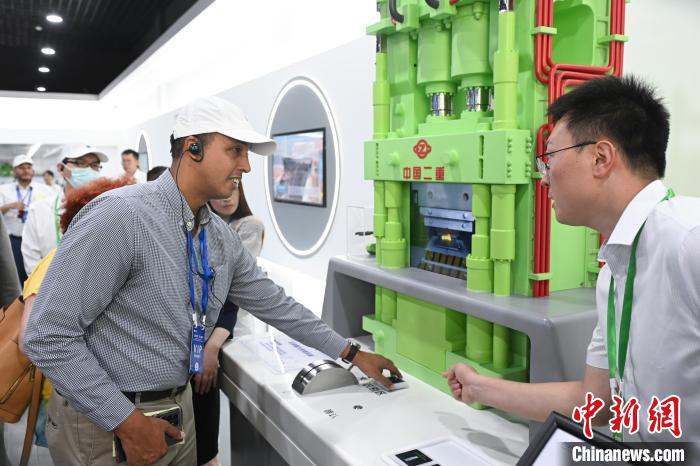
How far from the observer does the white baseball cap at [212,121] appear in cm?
160

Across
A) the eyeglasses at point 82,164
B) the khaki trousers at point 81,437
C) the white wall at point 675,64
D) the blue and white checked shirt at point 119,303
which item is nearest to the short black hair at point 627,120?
the blue and white checked shirt at point 119,303

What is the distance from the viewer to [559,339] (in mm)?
1392

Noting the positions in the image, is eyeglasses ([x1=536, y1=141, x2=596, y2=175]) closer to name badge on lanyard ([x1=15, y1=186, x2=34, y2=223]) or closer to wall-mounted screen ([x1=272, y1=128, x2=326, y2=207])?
wall-mounted screen ([x1=272, y1=128, x2=326, y2=207])

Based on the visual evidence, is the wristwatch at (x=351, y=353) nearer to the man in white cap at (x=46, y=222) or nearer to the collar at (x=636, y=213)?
the collar at (x=636, y=213)

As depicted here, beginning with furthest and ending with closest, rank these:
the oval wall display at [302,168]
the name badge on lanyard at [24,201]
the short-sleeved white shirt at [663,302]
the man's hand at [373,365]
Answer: the name badge on lanyard at [24,201] < the oval wall display at [302,168] < the man's hand at [373,365] < the short-sleeved white shirt at [663,302]

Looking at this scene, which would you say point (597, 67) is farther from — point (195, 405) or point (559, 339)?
point (195, 405)

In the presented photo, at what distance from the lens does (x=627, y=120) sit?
120cm

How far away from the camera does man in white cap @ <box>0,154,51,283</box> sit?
6.30m

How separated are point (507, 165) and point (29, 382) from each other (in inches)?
68.3

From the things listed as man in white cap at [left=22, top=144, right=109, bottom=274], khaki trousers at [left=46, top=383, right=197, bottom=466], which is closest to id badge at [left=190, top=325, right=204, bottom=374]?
khaki trousers at [left=46, top=383, right=197, bottom=466]

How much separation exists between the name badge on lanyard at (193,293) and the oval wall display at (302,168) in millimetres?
2950

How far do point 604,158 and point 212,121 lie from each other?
1001mm

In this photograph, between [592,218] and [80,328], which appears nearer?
[592,218]

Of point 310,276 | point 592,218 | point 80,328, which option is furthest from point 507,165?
point 310,276
